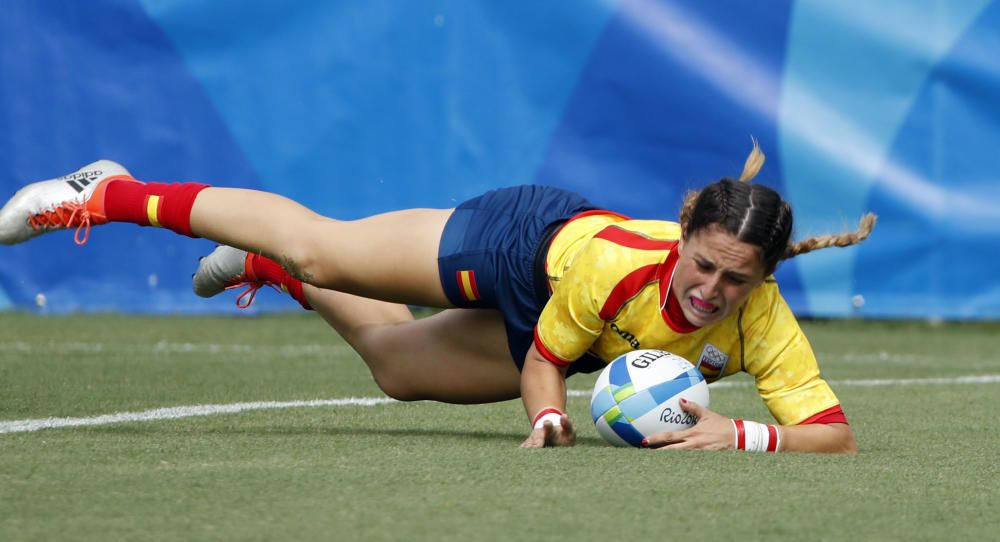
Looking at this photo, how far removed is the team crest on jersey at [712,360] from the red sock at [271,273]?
1.44m

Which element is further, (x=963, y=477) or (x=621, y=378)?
(x=621, y=378)

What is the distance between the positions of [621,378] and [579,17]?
16.4 ft

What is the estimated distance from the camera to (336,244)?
166 inches

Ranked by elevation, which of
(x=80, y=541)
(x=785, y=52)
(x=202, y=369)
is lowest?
(x=80, y=541)

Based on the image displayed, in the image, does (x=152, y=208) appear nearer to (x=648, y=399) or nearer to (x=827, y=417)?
(x=648, y=399)

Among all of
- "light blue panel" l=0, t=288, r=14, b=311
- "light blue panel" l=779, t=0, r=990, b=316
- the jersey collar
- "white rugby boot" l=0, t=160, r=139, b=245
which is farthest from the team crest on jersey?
A: "light blue panel" l=0, t=288, r=14, b=311

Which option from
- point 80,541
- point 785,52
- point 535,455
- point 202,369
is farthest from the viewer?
point 785,52

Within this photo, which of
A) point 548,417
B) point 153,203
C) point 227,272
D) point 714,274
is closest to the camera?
point 714,274

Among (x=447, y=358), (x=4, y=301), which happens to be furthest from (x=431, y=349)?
(x=4, y=301)

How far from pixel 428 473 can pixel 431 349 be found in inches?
53.1

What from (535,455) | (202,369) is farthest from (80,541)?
(202,369)

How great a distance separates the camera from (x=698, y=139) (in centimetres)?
853

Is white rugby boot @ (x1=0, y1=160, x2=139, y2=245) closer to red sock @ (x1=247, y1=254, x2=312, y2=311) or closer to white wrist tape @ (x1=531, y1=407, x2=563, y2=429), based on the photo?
red sock @ (x1=247, y1=254, x2=312, y2=311)

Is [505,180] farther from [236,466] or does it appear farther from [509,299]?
[236,466]
